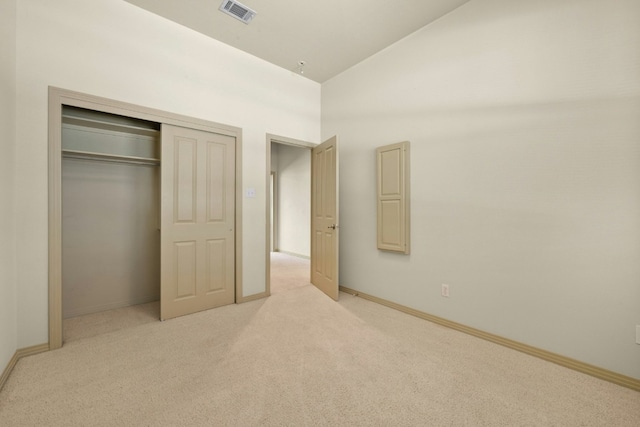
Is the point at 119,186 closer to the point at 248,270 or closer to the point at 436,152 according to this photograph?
the point at 248,270

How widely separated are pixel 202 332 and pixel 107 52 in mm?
2725

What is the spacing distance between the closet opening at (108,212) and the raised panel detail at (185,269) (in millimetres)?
393

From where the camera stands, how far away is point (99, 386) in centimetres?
171

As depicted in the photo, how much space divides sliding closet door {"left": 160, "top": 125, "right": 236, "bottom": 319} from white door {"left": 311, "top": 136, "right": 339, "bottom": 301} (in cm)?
121

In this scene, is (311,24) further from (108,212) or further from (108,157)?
(108,212)

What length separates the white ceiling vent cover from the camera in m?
2.49

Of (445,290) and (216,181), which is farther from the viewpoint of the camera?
(216,181)

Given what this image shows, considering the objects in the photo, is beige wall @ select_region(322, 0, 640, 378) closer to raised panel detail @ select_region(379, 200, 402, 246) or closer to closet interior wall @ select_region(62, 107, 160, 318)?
raised panel detail @ select_region(379, 200, 402, 246)

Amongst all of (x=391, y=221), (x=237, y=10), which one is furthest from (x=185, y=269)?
(x=237, y=10)

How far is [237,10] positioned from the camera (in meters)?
2.57

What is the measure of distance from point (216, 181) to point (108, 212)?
130 cm

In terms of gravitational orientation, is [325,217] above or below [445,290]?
above

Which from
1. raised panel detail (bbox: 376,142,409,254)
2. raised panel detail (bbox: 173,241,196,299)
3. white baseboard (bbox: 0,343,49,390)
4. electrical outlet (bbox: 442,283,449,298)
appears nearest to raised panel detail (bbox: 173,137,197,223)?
raised panel detail (bbox: 173,241,196,299)

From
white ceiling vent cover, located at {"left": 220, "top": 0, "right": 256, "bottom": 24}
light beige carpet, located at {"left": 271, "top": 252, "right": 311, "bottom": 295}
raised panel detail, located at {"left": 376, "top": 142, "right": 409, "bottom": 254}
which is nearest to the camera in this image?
white ceiling vent cover, located at {"left": 220, "top": 0, "right": 256, "bottom": 24}
